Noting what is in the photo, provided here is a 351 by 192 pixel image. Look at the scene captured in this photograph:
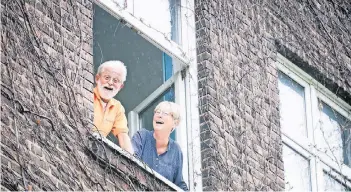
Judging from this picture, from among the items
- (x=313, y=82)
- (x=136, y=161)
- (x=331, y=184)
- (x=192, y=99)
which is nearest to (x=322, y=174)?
(x=331, y=184)

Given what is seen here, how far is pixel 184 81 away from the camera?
553 inches

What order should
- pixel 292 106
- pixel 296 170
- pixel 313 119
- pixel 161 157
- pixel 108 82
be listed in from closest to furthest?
pixel 108 82
pixel 161 157
pixel 296 170
pixel 292 106
pixel 313 119

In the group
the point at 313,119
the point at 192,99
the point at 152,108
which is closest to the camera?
the point at 192,99

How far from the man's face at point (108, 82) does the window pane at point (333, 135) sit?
3.06 metres

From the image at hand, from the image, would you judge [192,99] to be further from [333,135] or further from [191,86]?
[333,135]

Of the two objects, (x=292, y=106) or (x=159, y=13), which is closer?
(x=159, y=13)

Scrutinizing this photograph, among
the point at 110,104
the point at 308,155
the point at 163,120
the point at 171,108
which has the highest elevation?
the point at 308,155

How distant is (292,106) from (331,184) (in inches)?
36.9

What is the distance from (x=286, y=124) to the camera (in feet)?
49.9

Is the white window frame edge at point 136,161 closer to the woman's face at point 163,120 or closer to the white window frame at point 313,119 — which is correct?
the woman's face at point 163,120

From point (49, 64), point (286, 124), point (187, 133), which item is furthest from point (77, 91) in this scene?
point (286, 124)

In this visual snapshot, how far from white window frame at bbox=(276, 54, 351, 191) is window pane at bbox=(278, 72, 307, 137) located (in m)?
0.05

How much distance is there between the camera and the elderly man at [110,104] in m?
13.0

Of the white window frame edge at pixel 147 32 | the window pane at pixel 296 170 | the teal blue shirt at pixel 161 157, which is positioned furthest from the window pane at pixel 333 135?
the teal blue shirt at pixel 161 157
